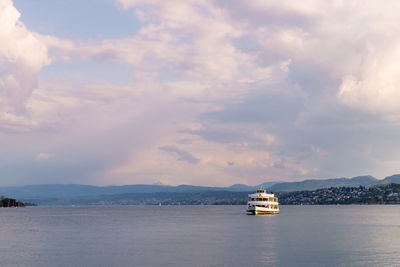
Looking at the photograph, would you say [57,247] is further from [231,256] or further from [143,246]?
[231,256]

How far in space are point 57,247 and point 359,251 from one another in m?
56.4

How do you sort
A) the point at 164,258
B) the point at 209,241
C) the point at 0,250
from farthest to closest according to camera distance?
the point at 209,241 < the point at 0,250 < the point at 164,258

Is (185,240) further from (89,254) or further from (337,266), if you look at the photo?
(337,266)

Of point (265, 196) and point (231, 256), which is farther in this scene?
point (265, 196)

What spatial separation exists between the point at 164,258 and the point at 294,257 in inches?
796

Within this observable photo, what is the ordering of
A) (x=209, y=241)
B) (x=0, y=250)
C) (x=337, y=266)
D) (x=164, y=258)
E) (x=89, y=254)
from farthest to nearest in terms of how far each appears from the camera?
(x=209, y=241) → (x=0, y=250) → (x=89, y=254) → (x=164, y=258) → (x=337, y=266)

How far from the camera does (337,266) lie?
195 ft

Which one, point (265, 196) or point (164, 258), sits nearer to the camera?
point (164, 258)

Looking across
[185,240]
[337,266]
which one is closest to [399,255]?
[337,266]

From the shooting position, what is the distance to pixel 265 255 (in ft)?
232

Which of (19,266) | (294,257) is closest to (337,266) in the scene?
(294,257)

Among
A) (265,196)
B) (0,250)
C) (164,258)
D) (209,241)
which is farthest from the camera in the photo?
(265,196)

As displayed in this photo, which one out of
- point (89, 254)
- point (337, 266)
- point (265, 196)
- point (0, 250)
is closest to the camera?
point (337, 266)

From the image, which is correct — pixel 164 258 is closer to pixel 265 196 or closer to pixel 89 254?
pixel 89 254
